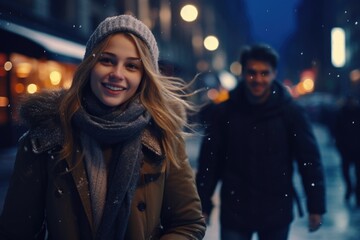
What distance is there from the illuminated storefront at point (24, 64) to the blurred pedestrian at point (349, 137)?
8.58 metres

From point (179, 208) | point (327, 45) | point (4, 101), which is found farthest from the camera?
point (327, 45)

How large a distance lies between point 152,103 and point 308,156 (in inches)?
76.8

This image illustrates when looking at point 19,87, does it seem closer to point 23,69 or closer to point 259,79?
point 23,69

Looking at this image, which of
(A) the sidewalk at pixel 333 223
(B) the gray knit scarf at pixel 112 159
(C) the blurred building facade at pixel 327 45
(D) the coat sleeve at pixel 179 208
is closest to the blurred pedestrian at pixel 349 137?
(A) the sidewalk at pixel 333 223

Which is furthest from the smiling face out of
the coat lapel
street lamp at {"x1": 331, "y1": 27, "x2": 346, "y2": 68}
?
street lamp at {"x1": 331, "y1": 27, "x2": 346, "y2": 68}

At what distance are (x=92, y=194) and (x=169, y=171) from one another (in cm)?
37

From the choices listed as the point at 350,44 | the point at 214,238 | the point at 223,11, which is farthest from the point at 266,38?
the point at 214,238

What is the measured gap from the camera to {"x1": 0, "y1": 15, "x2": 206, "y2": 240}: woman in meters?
2.11

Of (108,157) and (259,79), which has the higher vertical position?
(259,79)

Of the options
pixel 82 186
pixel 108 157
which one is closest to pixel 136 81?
pixel 108 157

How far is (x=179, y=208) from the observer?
7.68 ft

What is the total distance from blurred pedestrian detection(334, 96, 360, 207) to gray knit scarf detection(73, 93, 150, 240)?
839cm

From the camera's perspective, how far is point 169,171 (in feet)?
7.65

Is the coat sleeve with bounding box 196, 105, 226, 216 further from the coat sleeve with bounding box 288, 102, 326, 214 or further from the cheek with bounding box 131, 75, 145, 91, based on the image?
the cheek with bounding box 131, 75, 145, 91
